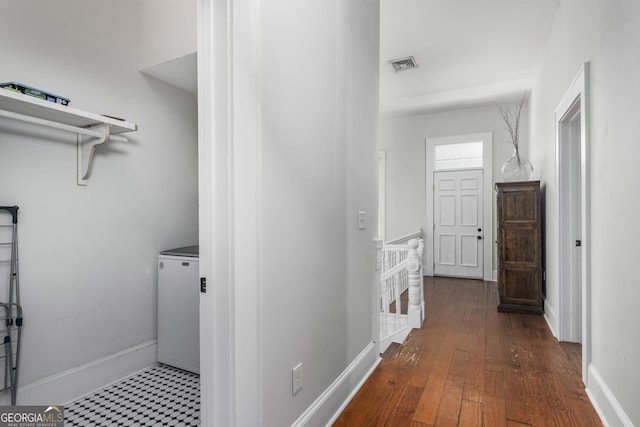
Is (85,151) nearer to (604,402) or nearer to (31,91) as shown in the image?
(31,91)

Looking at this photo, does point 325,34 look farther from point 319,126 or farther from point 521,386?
point 521,386

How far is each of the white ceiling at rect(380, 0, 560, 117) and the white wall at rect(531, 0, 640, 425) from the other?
1.00 meters

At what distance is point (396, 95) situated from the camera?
553cm

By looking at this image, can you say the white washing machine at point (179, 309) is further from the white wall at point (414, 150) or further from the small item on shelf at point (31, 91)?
the white wall at point (414, 150)

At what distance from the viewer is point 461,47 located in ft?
13.1

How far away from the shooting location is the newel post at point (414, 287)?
3336 mm

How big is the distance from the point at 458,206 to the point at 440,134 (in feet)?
4.37

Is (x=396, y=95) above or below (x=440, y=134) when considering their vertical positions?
above

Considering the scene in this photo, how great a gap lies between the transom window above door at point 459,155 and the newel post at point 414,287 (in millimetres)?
3343

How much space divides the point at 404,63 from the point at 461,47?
68 centimetres

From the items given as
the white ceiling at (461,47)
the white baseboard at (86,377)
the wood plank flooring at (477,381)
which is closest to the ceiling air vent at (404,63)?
the white ceiling at (461,47)

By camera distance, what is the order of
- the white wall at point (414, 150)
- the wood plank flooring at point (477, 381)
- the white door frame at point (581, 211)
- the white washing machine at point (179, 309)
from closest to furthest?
the wood plank flooring at point (477, 381) → the white door frame at point (581, 211) → the white washing machine at point (179, 309) → the white wall at point (414, 150)

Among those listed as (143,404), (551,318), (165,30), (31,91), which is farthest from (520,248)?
(31,91)

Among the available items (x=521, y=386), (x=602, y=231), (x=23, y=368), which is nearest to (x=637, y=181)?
(x=602, y=231)
